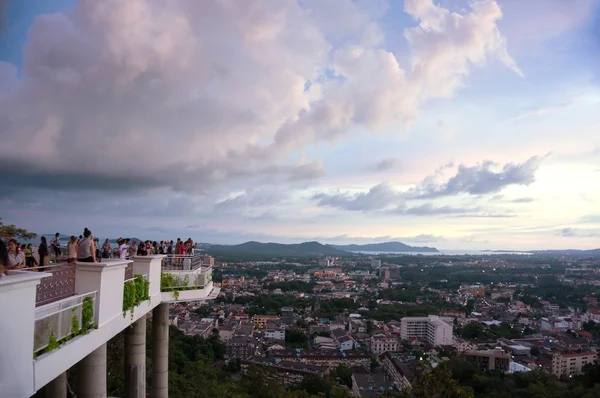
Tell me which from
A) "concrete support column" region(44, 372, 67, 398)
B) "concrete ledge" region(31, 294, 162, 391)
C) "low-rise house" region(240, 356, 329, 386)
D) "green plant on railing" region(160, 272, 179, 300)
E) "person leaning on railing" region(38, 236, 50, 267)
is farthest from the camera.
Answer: "low-rise house" region(240, 356, 329, 386)

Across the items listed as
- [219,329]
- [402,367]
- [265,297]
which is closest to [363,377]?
[402,367]

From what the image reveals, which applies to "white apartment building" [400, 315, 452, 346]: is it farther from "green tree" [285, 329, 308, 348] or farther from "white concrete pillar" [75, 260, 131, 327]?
Answer: "white concrete pillar" [75, 260, 131, 327]

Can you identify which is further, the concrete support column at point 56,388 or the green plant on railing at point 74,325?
the concrete support column at point 56,388

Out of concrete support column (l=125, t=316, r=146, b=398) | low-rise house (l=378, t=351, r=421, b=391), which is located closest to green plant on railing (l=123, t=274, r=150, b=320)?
concrete support column (l=125, t=316, r=146, b=398)

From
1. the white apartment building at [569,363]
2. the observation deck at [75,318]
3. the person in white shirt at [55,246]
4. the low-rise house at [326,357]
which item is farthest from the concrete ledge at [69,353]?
the white apartment building at [569,363]

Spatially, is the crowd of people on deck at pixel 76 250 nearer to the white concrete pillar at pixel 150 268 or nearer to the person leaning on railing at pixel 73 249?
the person leaning on railing at pixel 73 249

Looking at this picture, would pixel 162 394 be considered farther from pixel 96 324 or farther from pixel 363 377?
pixel 363 377
